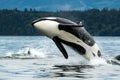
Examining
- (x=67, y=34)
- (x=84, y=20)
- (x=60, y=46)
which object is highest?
(x=84, y=20)

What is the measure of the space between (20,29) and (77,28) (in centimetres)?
15498

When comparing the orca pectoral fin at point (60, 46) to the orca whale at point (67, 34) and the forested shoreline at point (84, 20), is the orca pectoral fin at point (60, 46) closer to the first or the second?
the orca whale at point (67, 34)

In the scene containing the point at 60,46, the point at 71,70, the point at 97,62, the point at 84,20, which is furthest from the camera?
the point at 84,20

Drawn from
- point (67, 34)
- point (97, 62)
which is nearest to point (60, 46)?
point (67, 34)

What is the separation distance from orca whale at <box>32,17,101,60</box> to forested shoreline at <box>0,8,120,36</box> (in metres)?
136

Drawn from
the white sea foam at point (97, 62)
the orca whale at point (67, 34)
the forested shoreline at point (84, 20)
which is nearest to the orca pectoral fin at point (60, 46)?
the orca whale at point (67, 34)

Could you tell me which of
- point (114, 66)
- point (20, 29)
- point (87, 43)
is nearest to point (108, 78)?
point (114, 66)

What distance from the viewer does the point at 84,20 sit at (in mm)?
171000

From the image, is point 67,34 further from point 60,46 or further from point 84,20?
point 84,20

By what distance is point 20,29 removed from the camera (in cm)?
18175

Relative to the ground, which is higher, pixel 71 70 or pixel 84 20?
pixel 84 20

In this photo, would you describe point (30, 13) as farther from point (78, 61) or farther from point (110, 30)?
point (78, 61)

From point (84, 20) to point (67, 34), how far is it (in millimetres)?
143843

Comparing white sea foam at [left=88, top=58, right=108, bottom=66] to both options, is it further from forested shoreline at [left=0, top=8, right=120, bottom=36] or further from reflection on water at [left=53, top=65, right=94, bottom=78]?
forested shoreline at [left=0, top=8, right=120, bottom=36]
